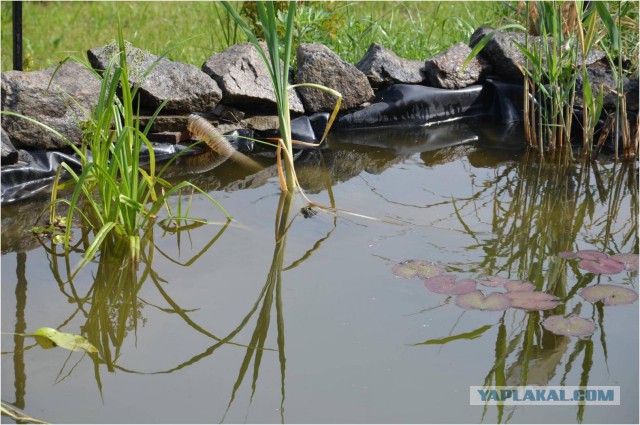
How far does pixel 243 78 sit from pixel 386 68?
873 mm

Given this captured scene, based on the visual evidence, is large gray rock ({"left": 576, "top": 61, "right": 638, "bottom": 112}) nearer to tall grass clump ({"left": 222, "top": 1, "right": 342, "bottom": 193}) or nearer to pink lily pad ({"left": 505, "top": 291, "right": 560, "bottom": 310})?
tall grass clump ({"left": 222, "top": 1, "right": 342, "bottom": 193})

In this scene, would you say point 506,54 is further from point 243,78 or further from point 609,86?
point 243,78

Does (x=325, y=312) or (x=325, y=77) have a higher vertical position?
(x=325, y=77)

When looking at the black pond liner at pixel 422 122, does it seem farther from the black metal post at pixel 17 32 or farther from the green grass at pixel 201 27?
the black metal post at pixel 17 32

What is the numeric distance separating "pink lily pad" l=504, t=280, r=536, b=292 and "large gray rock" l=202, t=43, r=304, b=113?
2002 mm

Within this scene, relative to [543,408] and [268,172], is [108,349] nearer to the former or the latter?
[543,408]

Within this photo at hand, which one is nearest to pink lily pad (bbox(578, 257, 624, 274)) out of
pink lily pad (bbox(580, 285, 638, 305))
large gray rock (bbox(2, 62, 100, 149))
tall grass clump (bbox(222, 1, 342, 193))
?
pink lily pad (bbox(580, 285, 638, 305))

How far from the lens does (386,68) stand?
15.1 feet

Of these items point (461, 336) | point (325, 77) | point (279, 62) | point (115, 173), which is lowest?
point (461, 336)

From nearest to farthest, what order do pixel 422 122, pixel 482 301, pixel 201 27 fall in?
pixel 482 301
pixel 422 122
pixel 201 27

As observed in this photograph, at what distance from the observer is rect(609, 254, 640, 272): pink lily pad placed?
283cm

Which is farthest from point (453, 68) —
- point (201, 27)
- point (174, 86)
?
point (201, 27)

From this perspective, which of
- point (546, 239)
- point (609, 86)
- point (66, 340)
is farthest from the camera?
point (609, 86)

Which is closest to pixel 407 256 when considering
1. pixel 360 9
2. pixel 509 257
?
pixel 509 257
